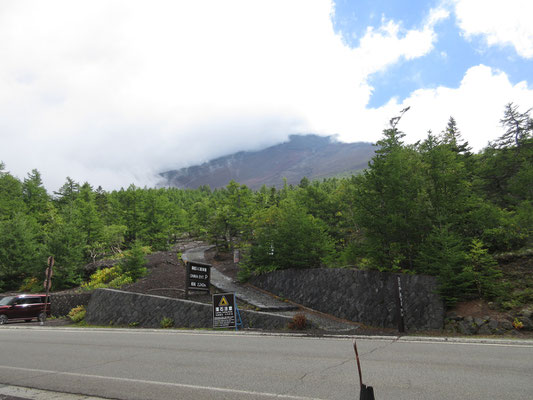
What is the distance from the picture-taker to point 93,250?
110ft

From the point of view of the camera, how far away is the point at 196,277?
16531 millimetres

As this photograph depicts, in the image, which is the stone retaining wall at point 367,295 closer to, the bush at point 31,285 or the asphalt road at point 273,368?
the asphalt road at point 273,368

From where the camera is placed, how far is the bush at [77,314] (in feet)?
60.2

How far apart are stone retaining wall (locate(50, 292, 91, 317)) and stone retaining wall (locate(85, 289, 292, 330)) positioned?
72.8 inches

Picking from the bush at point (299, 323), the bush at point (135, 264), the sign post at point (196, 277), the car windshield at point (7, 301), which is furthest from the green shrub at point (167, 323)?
the car windshield at point (7, 301)

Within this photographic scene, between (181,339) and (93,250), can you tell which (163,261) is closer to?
(93,250)

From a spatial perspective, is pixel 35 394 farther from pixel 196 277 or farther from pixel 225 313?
pixel 196 277

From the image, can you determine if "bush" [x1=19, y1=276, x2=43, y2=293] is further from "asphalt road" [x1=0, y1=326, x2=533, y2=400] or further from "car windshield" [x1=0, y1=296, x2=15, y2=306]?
"asphalt road" [x1=0, y1=326, x2=533, y2=400]

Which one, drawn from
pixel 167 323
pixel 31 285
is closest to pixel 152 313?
pixel 167 323

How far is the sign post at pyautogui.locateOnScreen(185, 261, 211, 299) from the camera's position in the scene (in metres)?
16.2

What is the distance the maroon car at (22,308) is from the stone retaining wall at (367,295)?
1648 cm

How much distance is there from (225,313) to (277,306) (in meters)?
3.49

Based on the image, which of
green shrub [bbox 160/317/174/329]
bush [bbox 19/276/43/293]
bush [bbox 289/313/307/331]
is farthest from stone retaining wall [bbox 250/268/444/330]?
bush [bbox 19/276/43/293]

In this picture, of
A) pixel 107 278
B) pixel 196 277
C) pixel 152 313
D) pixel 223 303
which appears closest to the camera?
pixel 223 303
